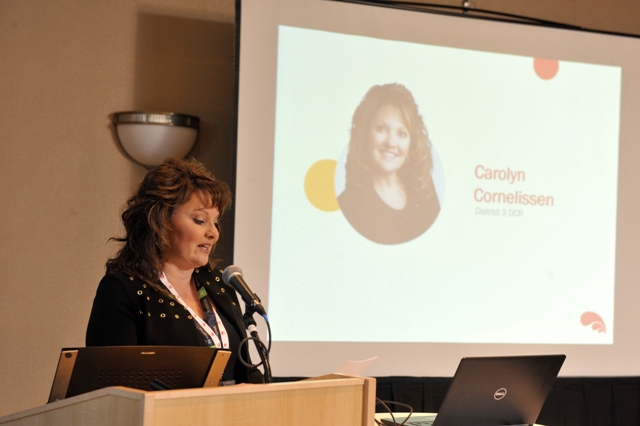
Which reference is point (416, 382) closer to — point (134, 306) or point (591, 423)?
point (591, 423)

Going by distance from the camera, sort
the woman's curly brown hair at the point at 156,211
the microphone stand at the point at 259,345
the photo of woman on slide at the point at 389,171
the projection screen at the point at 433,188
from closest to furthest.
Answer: the microphone stand at the point at 259,345
the woman's curly brown hair at the point at 156,211
the projection screen at the point at 433,188
the photo of woman on slide at the point at 389,171

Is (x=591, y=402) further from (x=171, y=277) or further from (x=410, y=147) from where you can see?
(x=171, y=277)

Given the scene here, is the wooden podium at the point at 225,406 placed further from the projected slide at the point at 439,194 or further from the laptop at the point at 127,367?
the projected slide at the point at 439,194

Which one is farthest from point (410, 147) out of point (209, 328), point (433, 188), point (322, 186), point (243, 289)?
point (243, 289)

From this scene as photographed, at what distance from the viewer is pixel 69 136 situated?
3619 millimetres

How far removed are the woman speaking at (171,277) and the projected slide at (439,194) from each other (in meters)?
1.13

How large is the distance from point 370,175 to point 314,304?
27.3 inches

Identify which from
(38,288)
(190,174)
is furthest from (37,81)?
(190,174)

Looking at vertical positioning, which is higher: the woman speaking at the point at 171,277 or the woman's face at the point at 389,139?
the woman's face at the point at 389,139

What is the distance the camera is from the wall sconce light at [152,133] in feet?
11.7

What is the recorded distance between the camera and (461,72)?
387 cm

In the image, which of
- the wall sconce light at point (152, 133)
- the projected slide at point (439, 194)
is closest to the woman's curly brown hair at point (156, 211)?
the projected slide at point (439, 194)

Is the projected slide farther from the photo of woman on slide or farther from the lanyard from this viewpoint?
the lanyard

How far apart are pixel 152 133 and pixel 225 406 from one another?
7.91ft
